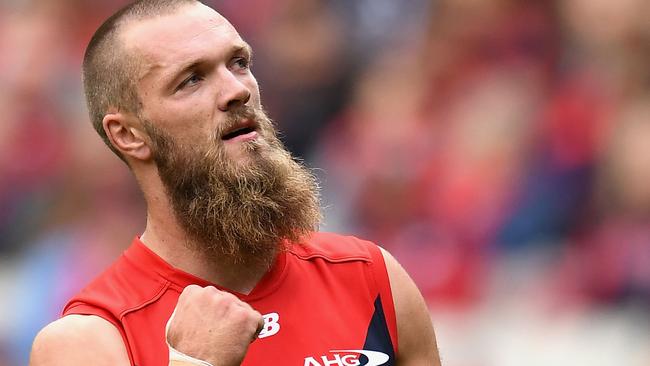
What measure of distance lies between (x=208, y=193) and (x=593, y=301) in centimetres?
316

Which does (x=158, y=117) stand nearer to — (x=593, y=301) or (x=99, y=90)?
(x=99, y=90)

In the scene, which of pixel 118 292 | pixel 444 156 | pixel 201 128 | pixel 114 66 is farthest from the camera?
pixel 444 156

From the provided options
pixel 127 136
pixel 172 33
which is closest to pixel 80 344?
pixel 127 136

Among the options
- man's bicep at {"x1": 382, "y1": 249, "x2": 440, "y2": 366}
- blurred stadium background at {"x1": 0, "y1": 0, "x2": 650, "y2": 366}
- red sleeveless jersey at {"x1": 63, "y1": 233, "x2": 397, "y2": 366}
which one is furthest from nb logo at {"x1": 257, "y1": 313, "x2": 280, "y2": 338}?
Answer: blurred stadium background at {"x1": 0, "y1": 0, "x2": 650, "y2": 366}

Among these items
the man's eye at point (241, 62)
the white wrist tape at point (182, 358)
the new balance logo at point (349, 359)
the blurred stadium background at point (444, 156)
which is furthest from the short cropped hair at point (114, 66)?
the blurred stadium background at point (444, 156)

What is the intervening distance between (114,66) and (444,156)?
12.7 ft

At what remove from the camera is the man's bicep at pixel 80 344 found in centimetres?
357

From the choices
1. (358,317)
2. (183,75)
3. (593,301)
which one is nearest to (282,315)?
(358,317)

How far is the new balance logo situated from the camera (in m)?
3.77

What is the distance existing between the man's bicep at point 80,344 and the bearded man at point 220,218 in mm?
61

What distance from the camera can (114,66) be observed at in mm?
4051

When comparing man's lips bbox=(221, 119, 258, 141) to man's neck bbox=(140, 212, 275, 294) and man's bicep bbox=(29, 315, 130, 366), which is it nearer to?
man's neck bbox=(140, 212, 275, 294)

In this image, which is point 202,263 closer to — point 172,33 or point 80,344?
point 80,344

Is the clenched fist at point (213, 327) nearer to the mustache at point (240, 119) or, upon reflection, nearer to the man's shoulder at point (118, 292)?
the man's shoulder at point (118, 292)
